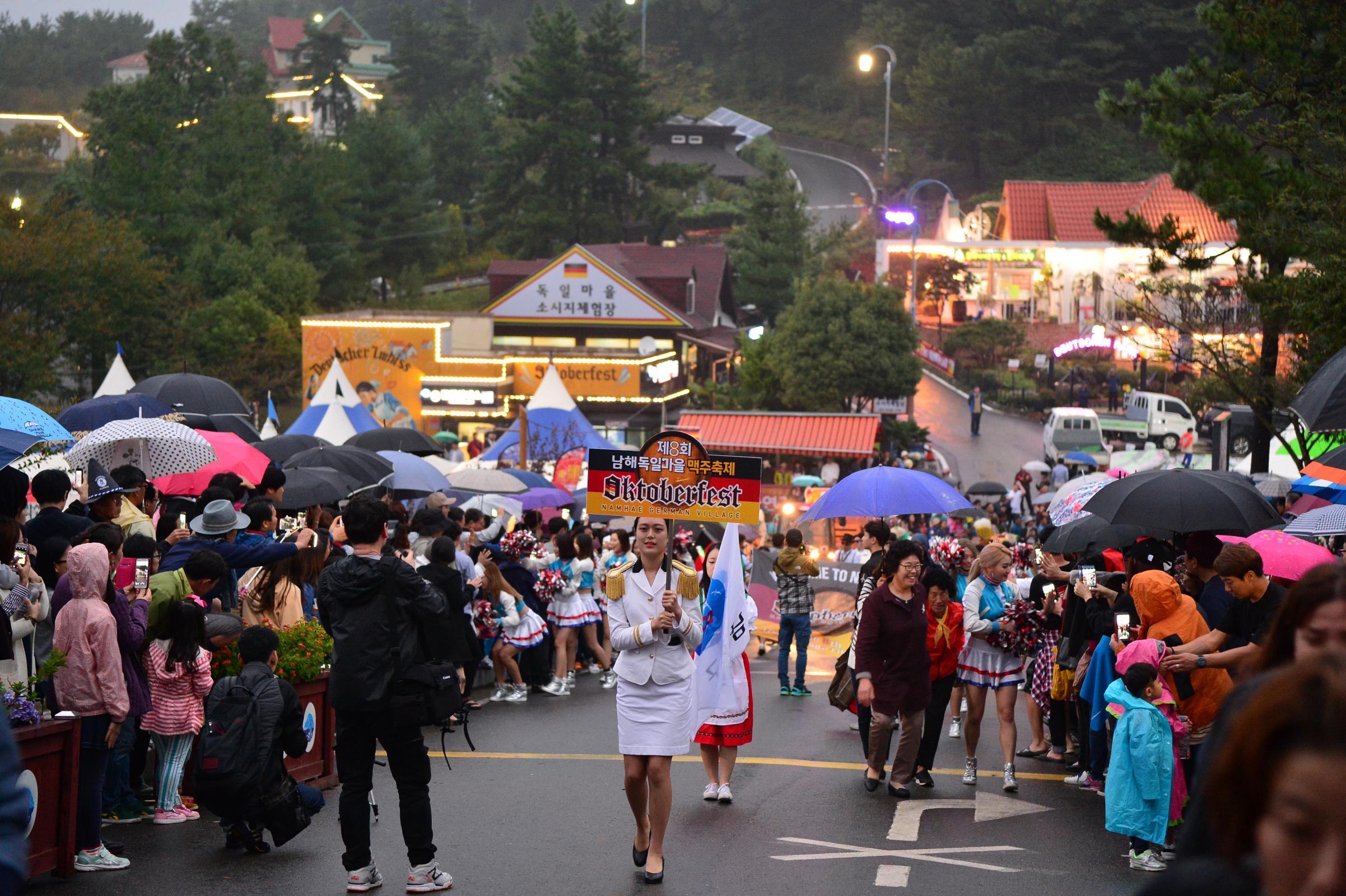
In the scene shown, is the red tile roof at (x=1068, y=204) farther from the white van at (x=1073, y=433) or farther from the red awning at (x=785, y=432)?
the red awning at (x=785, y=432)

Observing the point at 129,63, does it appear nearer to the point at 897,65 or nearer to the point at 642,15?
the point at 642,15

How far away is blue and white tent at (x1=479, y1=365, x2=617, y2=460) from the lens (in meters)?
25.4

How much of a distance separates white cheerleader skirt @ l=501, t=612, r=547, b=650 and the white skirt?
571 cm

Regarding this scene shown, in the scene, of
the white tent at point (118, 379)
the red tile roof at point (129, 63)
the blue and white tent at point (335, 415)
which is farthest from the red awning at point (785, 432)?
the red tile roof at point (129, 63)

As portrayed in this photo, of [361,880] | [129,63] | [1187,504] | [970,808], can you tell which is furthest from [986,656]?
[129,63]

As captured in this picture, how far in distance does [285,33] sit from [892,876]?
130 meters

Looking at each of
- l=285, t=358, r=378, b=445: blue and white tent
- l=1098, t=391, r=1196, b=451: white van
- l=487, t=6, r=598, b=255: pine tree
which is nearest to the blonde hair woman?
l=285, t=358, r=378, b=445: blue and white tent

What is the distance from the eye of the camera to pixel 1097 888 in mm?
7047

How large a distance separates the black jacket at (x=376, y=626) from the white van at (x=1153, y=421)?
3838 cm

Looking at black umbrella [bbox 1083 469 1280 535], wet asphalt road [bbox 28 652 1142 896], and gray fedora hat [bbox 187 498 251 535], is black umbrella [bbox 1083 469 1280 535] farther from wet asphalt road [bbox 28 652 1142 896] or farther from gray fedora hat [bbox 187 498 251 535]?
gray fedora hat [bbox 187 498 251 535]

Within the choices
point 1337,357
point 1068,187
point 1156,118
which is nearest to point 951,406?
point 1068,187

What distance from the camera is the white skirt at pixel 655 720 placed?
704cm

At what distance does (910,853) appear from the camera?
764 centimetres

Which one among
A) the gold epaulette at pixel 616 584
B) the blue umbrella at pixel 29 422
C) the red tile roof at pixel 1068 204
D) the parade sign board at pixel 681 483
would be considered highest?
the red tile roof at pixel 1068 204
